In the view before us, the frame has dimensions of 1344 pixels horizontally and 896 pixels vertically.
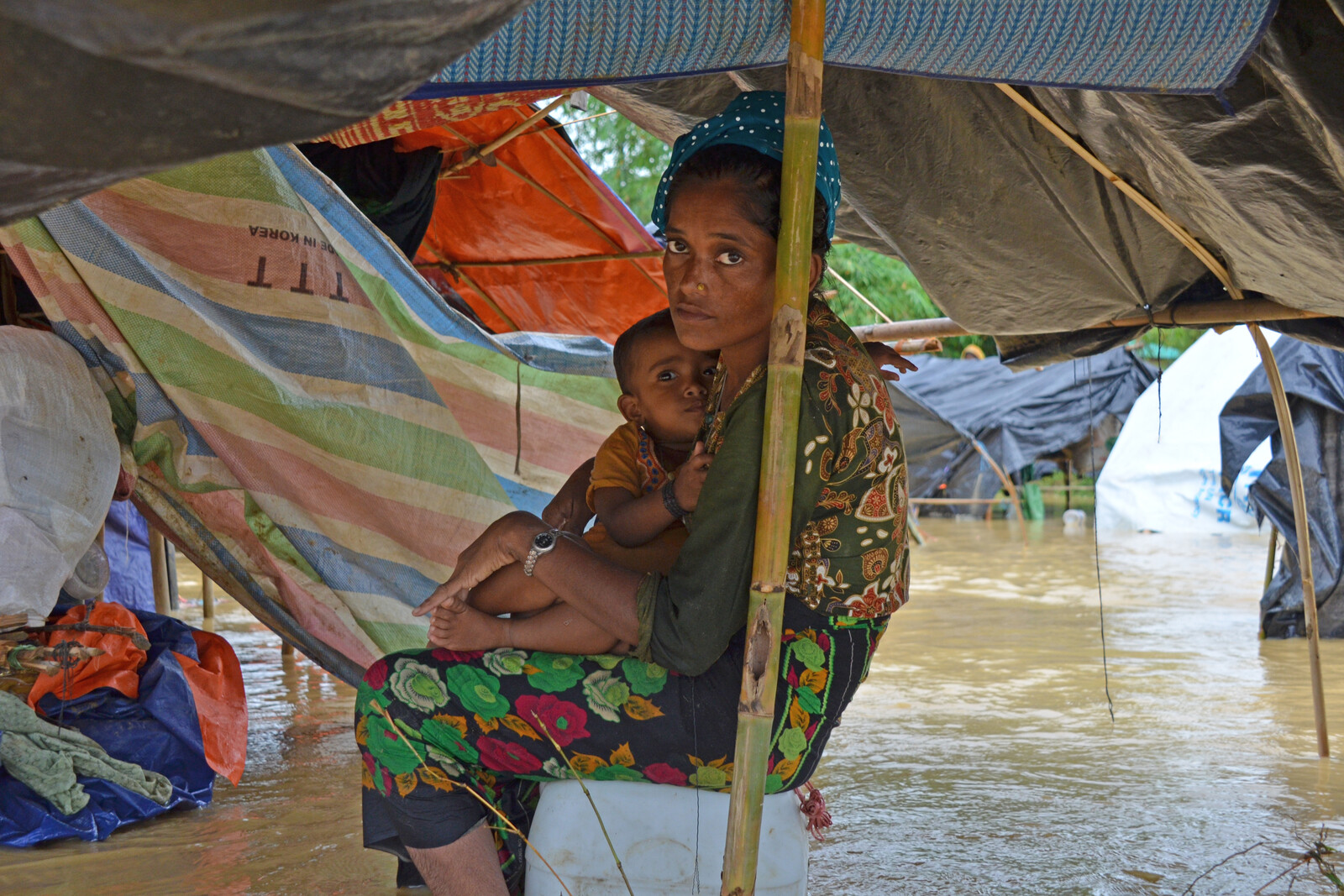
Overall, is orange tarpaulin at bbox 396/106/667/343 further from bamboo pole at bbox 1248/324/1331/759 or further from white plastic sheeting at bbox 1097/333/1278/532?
white plastic sheeting at bbox 1097/333/1278/532

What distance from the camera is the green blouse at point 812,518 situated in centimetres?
153

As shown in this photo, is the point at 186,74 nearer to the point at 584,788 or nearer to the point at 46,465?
the point at 584,788

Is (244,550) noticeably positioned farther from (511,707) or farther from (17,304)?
(511,707)

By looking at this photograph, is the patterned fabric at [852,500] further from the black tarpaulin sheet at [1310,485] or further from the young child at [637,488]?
the black tarpaulin sheet at [1310,485]

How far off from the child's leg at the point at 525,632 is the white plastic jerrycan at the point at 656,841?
27 centimetres

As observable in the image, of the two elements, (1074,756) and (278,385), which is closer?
(278,385)

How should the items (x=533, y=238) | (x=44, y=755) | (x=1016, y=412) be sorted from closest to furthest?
1. (x=44, y=755)
2. (x=533, y=238)
3. (x=1016, y=412)

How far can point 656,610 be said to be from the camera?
162 cm

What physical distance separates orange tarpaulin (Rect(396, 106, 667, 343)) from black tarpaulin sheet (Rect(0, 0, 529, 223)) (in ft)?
15.0

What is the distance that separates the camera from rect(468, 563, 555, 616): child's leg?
5.81 ft

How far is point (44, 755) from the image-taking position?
8.87 feet

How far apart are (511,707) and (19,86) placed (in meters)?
1.32

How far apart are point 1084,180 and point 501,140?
3204 mm

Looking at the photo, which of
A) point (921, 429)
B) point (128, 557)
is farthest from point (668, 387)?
point (921, 429)
